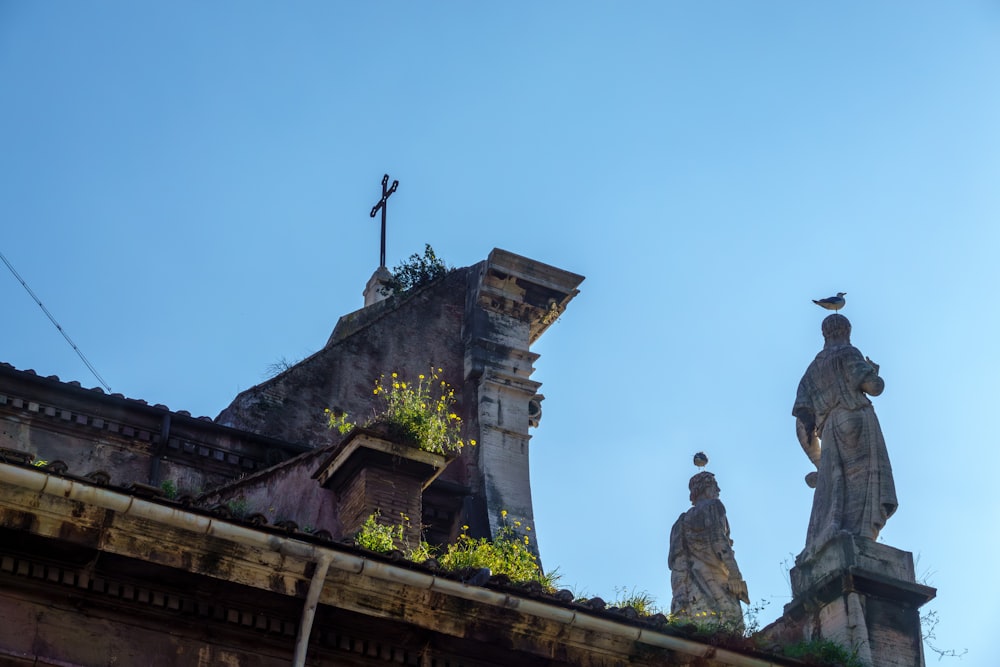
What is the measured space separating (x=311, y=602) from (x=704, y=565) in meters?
6.20

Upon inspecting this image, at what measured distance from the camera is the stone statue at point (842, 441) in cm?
1564

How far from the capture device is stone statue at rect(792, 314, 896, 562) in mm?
15641

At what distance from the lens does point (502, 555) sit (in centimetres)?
1566

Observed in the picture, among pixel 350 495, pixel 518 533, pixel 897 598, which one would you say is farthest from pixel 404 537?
pixel 897 598

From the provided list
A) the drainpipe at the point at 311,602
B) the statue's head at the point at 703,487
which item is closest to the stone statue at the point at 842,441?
the statue's head at the point at 703,487

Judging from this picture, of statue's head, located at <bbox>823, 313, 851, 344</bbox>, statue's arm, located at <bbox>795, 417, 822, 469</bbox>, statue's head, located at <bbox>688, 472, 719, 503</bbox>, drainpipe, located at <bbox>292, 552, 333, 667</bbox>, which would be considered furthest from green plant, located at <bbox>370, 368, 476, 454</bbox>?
drainpipe, located at <bbox>292, 552, 333, 667</bbox>

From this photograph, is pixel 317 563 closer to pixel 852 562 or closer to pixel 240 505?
pixel 240 505

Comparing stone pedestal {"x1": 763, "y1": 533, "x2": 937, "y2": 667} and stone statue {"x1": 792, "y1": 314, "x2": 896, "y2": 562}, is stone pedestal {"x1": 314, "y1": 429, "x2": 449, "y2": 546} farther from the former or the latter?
stone statue {"x1": 792, "y1": 314, "x2": 896, "y2": 562}

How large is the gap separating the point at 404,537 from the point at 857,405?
4.61 metres

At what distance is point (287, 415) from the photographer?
717 inches

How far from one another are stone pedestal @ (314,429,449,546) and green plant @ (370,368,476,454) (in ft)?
0.54

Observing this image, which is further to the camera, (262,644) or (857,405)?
(857,405)

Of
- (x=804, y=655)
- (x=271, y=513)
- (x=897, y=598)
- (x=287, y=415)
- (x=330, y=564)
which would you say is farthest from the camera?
(x=287, y=415)

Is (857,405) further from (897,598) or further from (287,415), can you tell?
(287,415)
